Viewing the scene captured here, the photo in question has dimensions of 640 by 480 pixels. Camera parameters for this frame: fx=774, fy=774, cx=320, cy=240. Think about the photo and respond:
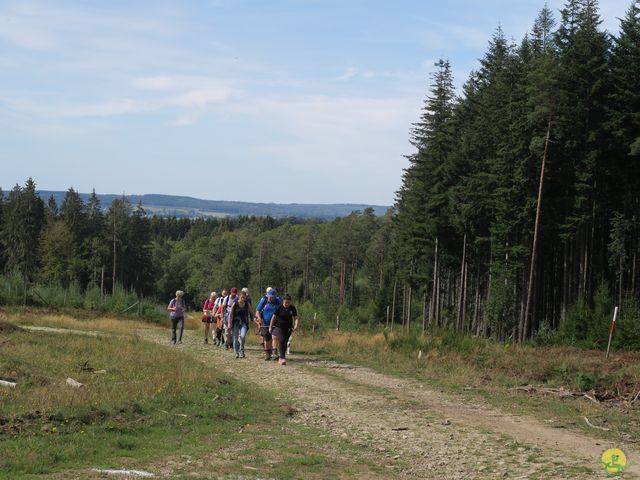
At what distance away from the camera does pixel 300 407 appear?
13750 millimetres

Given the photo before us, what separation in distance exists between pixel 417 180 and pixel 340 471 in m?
49.9

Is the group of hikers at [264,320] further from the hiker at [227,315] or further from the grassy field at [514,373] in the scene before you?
the grassy field at [514,373]

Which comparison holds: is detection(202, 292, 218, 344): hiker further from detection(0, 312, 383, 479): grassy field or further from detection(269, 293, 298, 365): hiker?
detection(0, 312, 383, 479): grassy field

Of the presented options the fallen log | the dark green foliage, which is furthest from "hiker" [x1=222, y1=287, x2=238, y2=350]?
the dark green foliage

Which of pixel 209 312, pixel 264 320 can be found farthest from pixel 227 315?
pixel 209 312

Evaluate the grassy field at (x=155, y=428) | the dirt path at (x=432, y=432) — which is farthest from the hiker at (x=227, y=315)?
the grassy field at (x=155, y=428)

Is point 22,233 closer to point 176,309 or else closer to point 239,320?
point 176,309

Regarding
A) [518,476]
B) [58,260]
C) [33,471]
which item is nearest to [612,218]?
[518,476]

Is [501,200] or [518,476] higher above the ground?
[501,200]

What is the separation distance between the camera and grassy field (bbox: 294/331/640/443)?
1323cm

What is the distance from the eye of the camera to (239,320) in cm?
2283

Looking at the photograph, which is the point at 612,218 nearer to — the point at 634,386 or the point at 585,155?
the point at 585,155

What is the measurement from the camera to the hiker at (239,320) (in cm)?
2255

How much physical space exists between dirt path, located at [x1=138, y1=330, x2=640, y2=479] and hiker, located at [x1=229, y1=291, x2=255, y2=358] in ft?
14.3
